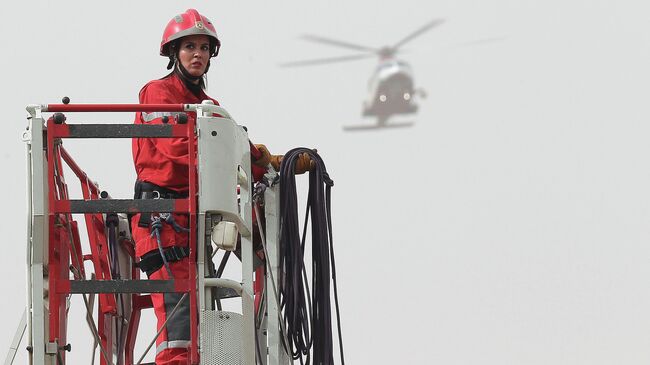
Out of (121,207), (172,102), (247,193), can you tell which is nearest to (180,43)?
(172,102)

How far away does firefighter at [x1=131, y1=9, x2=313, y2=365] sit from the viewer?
24.3 feet

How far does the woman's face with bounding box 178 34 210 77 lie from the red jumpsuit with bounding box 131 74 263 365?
0.28 m

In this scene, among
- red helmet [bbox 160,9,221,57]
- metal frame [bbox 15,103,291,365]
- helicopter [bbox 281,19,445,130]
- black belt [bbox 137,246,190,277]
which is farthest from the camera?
helicopter [bbox 281,19,445,130]

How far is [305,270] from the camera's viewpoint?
26.8 feet

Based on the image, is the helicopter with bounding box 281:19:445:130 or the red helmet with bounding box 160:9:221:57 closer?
the red helmet with bounding box 160:9:221:57

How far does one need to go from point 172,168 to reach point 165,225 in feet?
1.08

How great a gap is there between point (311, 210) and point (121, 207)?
187 centimetres

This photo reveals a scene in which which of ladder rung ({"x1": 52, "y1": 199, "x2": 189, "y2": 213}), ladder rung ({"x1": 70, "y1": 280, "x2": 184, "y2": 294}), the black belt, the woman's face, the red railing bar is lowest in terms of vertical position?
ladder rung ({"x1": 70, "y1": 280, "x2": 184, "y2": 294})

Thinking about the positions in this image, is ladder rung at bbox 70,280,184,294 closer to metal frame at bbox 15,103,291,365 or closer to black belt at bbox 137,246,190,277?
metal frame at bbox 15,103,291,365

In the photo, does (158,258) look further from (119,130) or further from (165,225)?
(119,130)

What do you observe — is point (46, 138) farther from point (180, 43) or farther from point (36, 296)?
point (180, 43)

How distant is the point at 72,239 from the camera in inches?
294

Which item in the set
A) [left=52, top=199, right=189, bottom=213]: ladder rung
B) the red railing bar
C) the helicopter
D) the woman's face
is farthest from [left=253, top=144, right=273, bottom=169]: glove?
the helicopter

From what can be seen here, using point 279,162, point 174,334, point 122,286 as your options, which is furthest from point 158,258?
point 279,162
